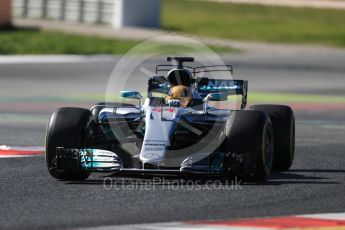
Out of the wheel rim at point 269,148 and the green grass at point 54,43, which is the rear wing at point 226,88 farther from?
the green grass at point 54,43

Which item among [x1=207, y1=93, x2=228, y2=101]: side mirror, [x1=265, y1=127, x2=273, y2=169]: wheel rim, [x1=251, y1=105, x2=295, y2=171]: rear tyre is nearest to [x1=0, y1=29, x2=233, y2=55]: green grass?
[x1=251, y1=105, x2=295, y2=171]: rear tyre

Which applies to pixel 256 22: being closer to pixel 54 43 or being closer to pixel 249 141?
pixel 54 43

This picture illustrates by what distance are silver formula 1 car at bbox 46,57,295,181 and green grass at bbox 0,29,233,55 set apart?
68.1ft

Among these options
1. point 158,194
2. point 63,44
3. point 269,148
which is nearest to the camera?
point 158,194

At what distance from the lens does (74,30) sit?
126ft

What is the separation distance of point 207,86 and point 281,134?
99 cm

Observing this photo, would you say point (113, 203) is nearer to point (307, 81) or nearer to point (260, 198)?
point (260, 198)

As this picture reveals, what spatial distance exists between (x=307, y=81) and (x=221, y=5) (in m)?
28.1

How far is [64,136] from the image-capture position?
11.4 metres

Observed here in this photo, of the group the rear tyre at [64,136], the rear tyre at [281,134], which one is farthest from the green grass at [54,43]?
the rear tyre at [64,136]

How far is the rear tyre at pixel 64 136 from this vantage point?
37.4 feet

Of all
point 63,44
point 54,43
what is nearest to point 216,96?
point 63,44

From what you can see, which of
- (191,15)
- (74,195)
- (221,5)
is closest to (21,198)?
(74,195)

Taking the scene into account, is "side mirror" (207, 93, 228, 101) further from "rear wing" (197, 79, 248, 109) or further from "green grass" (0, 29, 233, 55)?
"green grass" (0, 29, 233, 55)
